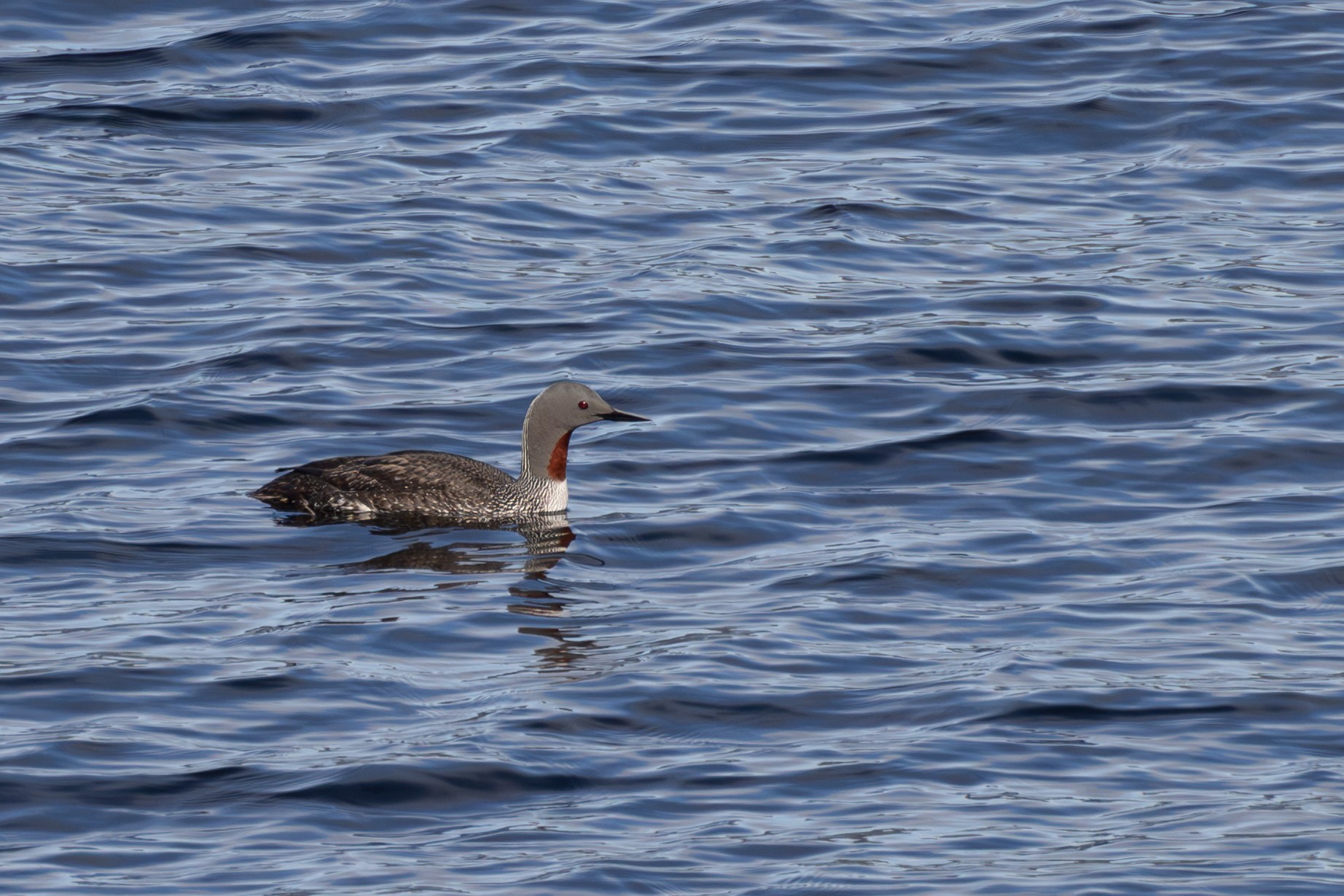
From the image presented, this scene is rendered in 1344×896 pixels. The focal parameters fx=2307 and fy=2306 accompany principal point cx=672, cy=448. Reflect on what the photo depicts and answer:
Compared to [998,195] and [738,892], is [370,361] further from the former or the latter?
[738,892]

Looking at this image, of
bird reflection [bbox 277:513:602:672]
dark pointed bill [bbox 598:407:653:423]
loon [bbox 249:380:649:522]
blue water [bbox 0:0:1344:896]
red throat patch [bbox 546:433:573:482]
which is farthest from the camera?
red throat patch [bbox 546:433:573:482]

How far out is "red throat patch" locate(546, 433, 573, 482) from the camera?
13172 mm

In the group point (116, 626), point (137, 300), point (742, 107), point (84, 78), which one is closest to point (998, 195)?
point (742, 107)

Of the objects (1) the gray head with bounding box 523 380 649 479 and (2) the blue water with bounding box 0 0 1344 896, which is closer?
(2) the blue water with bounding box 0 0 1344 896

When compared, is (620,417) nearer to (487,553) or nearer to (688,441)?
(688,441)

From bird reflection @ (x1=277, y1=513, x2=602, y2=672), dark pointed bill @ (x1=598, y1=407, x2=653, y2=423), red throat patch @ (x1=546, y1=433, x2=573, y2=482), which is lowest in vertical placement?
bird reflection @ (x1=277, y1=513, x2=602, y2=672)

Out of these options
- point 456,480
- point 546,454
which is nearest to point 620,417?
point 546,454

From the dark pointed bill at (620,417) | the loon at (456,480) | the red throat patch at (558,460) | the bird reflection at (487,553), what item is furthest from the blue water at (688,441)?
the dark pointed bill at (620,417)

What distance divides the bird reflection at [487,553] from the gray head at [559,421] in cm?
32

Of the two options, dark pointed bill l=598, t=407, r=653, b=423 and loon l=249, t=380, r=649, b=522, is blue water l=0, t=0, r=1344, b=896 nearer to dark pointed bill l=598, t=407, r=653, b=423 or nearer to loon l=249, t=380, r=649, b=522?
loon l=249, t=380, r=649, b=522

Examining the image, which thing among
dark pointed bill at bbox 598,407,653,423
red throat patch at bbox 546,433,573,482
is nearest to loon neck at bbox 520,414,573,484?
red throat patch at bbox 546,433,573,482

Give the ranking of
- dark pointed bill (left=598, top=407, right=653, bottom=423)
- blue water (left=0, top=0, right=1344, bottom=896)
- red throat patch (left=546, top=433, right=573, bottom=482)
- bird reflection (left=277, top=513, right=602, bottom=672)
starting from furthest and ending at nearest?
red throat patch (left=546, top=433, right=573, bottom=482) → dark pointed bill (left=598, top=407, right=653, bottom=423) → bird reflection (left=277, top=513, right=602, bottom=672) → blue water (left=0, top=0, right=1344, bottom=896)

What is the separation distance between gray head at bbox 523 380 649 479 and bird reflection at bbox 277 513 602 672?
1.05 ft

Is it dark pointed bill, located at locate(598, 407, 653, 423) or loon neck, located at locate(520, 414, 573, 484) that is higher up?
dark pointed bill, located at locate(598, 407, 653, 423)
